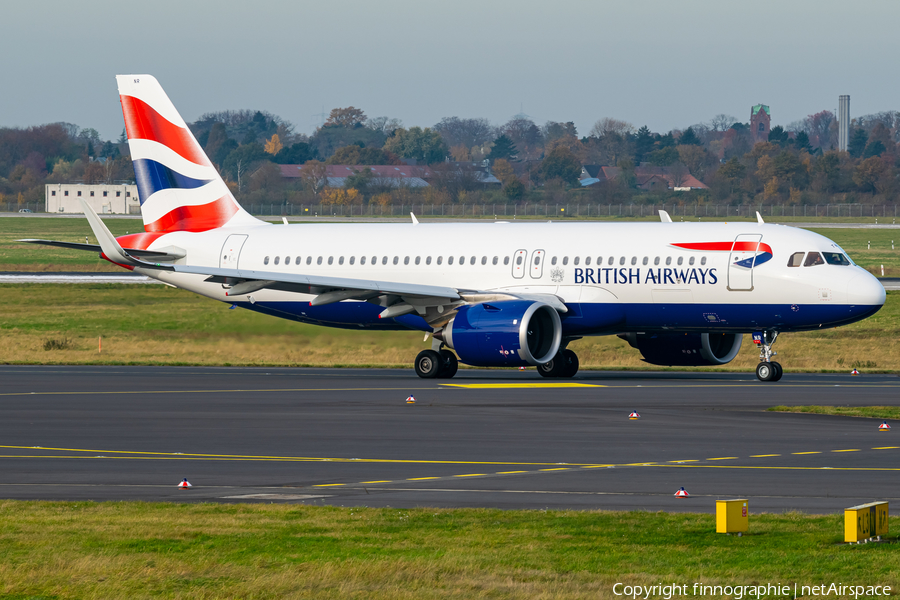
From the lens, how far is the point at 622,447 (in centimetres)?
2220

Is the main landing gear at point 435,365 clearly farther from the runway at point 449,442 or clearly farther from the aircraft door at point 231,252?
the aircraft door at point 231,252

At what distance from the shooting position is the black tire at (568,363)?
3812cm

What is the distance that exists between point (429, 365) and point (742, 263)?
29.9 feet

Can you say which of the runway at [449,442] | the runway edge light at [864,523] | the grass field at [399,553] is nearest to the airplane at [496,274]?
the runway at [449,442]

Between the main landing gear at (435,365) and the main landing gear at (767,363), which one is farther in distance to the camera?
the main landing gear at (435,365)

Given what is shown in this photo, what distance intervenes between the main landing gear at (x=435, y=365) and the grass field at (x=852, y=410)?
11505 mm

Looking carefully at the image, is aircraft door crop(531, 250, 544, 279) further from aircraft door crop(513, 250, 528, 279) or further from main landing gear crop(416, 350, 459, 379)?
main landing gear crop(416, 350, 459, 379)

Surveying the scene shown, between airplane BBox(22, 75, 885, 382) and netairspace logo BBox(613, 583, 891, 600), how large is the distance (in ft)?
75.1

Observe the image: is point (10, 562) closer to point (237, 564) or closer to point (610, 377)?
point (237, 564)

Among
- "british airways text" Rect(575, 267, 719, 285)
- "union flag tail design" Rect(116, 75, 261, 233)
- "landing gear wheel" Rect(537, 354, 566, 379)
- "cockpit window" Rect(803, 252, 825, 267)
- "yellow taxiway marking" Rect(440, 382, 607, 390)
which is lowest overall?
"yellow taxiway marking" Rect(440, 382, 607, 390)

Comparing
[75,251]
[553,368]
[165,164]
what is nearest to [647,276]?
[553,368]

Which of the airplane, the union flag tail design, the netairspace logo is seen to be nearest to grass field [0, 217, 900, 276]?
the union flag tail design

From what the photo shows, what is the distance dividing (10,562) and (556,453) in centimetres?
1068

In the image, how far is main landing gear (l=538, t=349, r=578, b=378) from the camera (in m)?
38.1
